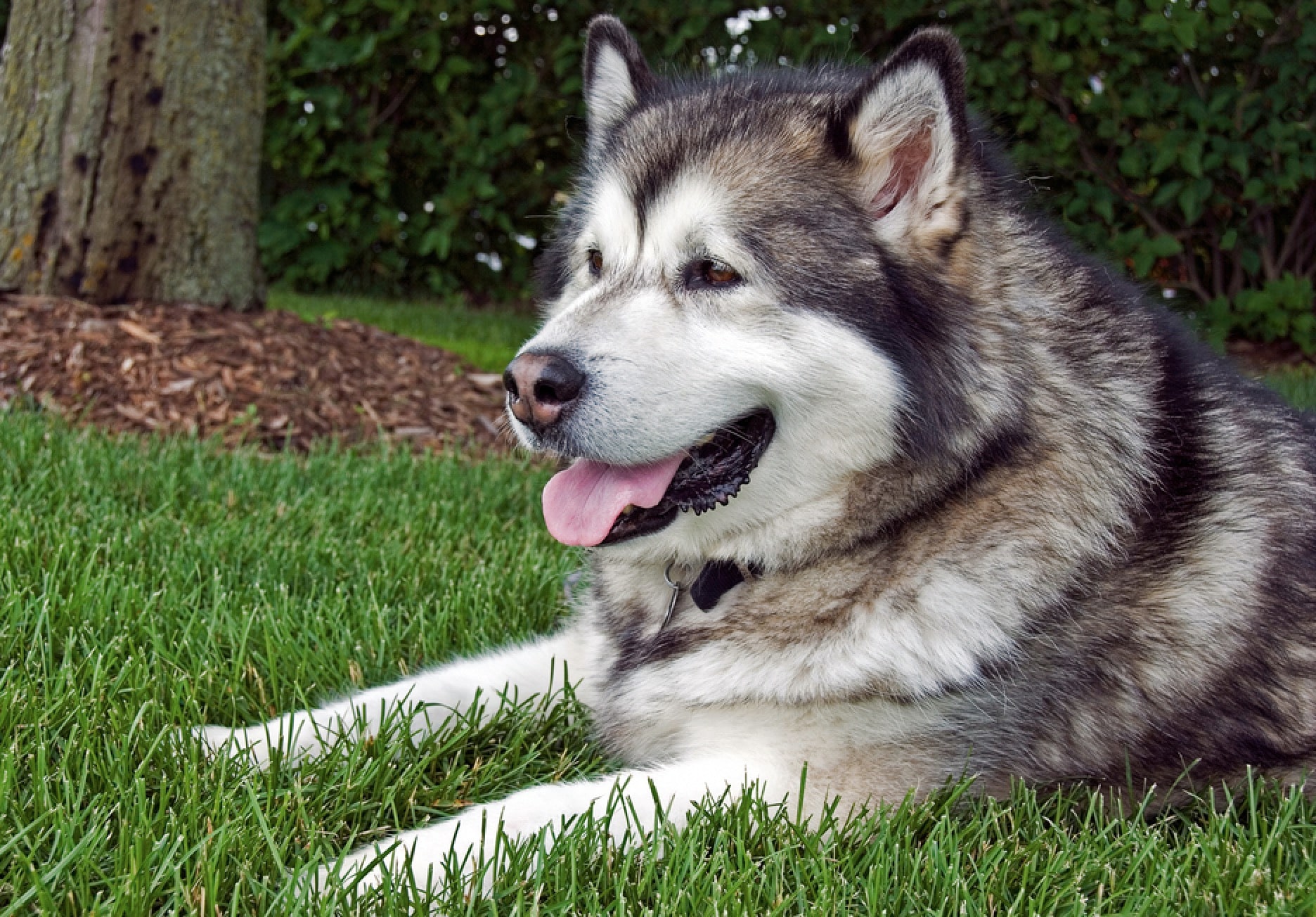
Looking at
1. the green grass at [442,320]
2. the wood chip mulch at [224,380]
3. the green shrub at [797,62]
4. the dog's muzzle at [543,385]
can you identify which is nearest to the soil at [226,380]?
the wood chip mulch at [224,380]

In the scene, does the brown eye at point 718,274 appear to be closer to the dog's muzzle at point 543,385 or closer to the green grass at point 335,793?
the dog's muzzle at point 543,385

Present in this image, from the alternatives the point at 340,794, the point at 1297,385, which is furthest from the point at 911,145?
the point at 1297,385

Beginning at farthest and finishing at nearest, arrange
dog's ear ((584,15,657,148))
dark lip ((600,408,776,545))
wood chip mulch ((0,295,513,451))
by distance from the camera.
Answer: wood chip mulch ((0,295,513,451))
dog's ear ((584,15,657,148))
dark lip ((600,408,776,545))

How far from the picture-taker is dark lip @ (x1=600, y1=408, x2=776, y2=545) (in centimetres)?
230

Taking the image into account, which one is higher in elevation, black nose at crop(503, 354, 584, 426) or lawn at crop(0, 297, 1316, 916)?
black nose at crop(503, 354, 584, 426)

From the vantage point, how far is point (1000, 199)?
7.98 feet

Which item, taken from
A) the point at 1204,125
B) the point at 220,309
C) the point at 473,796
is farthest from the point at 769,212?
the point at 1204,125

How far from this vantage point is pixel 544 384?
2244 millimetres

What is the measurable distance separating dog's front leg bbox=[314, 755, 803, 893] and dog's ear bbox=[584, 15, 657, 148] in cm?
161

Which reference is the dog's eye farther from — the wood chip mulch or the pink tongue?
the wood chip mulch

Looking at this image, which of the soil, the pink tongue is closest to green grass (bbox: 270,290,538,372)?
the soil

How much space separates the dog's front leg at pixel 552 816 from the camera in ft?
6.00

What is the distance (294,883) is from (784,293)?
135 centimetres

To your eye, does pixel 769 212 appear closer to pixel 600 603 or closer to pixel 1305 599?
pixel 600 603
